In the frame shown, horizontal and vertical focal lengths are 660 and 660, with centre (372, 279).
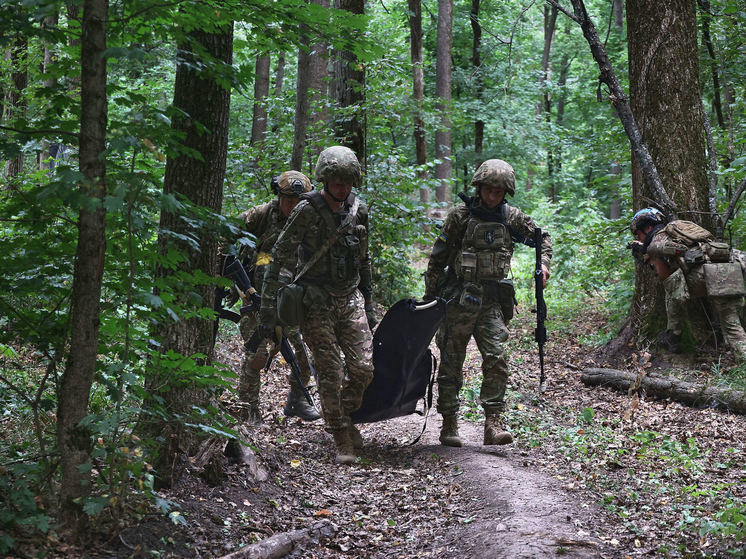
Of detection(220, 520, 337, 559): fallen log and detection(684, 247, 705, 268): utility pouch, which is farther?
detection(684, 247, 705, 268): utility pouch

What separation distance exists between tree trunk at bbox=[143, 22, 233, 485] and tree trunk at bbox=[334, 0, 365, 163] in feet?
16.2

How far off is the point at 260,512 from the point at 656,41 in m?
7.55

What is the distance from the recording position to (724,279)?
24.2 ft

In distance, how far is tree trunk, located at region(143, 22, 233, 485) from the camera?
3.92m

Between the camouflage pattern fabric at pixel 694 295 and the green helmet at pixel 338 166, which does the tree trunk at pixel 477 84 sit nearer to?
the camouflage pattern fabric at pixel 694 295

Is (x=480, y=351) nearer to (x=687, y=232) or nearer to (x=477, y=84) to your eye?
(x=687, y=232)

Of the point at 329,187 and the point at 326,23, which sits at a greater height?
the point at 326,23

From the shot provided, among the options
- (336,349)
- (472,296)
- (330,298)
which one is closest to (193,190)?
(330,298)

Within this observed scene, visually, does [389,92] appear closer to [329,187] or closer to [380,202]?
[380,202]

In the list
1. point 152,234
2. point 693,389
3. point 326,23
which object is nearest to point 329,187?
point 326,23

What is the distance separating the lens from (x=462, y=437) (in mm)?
6605

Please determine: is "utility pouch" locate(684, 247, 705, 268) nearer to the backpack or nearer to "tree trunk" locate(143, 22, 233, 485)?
the backpack

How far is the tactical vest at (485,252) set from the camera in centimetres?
619

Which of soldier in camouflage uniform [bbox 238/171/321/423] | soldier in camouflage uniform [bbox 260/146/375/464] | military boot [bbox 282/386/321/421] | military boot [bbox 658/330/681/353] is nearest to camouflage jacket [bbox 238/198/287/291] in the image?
soldier in camouflage uniform [bbox 238/171/321/423]
